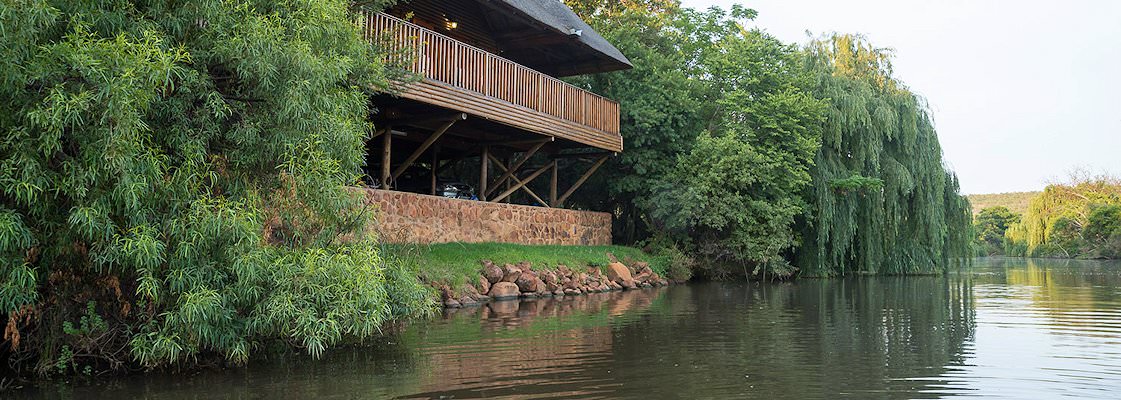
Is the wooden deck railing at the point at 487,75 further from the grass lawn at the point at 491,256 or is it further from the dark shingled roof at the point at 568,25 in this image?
the grass lawn at the point at 491,256

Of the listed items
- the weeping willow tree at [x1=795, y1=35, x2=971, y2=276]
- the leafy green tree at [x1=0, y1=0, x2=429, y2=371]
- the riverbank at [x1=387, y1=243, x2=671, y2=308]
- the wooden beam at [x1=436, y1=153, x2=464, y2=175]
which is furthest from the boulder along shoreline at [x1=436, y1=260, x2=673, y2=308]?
the weeping willow tree at [x1=795, y1=35, x2=971, y2=276]

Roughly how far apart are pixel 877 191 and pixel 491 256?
1230 cm

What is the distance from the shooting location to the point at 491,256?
50.9 ft

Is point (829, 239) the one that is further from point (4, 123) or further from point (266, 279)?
point (4, 123)

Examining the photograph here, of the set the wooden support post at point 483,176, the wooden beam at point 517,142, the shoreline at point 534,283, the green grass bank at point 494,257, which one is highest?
the wooden beam at point 517,142

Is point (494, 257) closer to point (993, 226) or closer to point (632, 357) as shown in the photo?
point (632, 357)

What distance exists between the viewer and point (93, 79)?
6094 millimetres

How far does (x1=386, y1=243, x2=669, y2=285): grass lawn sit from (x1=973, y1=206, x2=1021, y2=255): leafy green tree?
184 ft

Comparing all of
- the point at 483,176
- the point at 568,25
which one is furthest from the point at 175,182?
the point at 568,25

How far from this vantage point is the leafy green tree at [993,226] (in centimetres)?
6756

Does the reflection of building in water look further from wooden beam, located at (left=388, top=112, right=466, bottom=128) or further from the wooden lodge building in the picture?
wooden beam, located at (left=388, top=112, right=466, bottom=128)

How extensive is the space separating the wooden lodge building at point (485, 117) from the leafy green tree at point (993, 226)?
56868 millimetres

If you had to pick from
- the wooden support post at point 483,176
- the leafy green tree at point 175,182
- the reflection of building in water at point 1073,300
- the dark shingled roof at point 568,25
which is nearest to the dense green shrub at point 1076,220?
the reflection of building in water at point 1073,300

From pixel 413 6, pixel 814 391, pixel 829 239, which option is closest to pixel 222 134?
pixel 814 391
